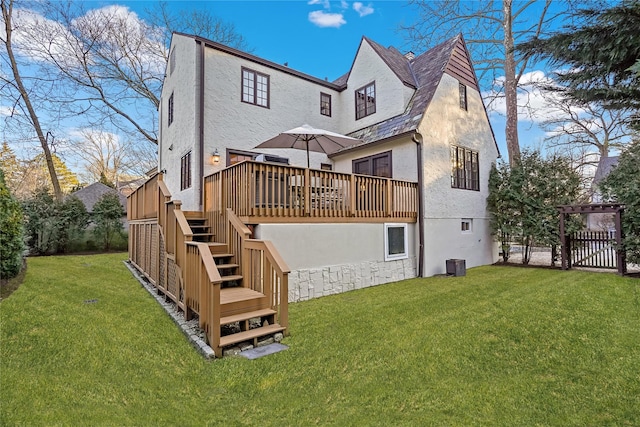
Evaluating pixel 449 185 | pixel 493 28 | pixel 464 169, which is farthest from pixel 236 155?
pixel 493 28

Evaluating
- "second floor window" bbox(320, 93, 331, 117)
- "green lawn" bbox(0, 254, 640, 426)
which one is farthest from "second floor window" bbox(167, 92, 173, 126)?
"green lawn" bbox(0, 254, 640, 426)

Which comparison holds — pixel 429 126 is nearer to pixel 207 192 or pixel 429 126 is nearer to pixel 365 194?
pixel 365 194

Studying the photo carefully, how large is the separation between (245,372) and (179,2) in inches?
872

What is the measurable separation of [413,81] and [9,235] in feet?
39.0

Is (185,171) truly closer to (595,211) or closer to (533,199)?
(533,199)

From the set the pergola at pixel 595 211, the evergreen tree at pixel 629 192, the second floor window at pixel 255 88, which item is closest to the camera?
the evergreen tree at pixel 629 192

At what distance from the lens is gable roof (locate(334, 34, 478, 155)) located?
32.9ft

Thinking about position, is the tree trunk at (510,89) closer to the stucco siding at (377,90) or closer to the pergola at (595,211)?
the pergola at (595,211)

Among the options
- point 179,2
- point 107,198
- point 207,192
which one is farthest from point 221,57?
point 179,2

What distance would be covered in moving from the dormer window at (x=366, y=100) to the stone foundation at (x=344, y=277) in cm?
577

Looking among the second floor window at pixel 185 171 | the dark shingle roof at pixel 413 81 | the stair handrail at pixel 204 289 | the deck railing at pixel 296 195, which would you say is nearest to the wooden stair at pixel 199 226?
the deck railing at pixel 296 195

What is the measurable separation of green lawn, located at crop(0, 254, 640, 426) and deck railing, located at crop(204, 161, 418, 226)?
6.71 feet

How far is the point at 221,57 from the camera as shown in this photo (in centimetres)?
956

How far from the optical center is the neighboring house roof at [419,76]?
32.9 feet
